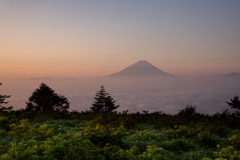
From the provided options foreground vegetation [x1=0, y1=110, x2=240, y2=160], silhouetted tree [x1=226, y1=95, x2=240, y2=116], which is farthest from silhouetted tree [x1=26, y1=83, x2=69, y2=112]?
silhouetted tree [x1=226, y1=95, x2=240, y2=116]

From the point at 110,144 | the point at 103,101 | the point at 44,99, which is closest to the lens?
the point at 110,144

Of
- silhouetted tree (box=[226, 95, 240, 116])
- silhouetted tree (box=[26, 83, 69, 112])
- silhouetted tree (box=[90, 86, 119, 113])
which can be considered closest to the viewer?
silhouetted tree (box=[226, 95, 240, 116])

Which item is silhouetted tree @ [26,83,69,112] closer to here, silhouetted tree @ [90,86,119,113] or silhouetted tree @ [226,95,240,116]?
silhouetted tree @ [90,86,119,113]

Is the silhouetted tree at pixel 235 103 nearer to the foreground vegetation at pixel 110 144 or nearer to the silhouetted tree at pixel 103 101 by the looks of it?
the foreground vegetation at pixel 110 144

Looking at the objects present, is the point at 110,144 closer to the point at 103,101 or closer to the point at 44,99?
the point at 44,99

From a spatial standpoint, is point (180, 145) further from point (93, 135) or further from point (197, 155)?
point (93, 135)

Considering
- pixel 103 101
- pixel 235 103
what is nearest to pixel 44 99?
pixel 103 101

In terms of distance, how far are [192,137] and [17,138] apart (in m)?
6.58

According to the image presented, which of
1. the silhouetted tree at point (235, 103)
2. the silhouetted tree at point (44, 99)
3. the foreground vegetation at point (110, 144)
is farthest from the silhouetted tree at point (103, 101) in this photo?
the foreground vegetation at point (110, 144)

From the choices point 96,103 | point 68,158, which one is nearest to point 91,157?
point 68,158

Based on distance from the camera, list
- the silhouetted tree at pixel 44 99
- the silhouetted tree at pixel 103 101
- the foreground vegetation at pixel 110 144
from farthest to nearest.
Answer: the silhouetted tree at pixel 103 101 < the silhouetted tree at pixel 44 99 < the foreground vegetation at pixel 110 144

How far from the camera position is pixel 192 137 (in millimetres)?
6539

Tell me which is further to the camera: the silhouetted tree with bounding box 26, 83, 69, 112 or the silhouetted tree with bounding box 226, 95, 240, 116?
the silhouetted tree with bounding box 26, 83, 69, 112

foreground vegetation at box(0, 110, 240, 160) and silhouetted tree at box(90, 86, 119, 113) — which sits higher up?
foreground vegetation at box(0, 110, 240, 160)
